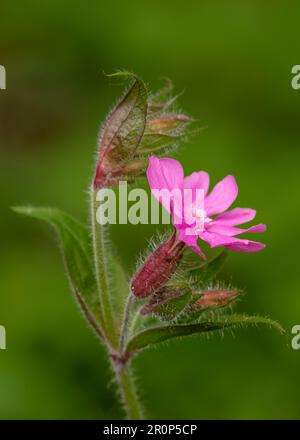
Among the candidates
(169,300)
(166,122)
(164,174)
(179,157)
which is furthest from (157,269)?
(179,157)

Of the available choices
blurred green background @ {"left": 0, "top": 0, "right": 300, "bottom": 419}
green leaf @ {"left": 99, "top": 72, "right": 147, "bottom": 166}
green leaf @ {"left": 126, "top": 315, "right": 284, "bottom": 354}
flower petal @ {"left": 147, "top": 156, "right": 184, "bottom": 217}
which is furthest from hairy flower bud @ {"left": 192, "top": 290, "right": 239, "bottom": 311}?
blurred green background @ {"left": 0, "top": 0, "right": 300, "bottom": 419}

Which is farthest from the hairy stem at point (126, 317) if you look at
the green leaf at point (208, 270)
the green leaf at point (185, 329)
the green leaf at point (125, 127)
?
the green leaf at point (125, 127)

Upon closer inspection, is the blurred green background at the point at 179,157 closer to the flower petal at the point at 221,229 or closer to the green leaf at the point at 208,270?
the green leaf at the point at 208,270

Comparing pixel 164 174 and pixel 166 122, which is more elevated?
pixel 166 122

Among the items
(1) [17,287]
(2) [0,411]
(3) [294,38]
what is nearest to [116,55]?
(3) [294,38]

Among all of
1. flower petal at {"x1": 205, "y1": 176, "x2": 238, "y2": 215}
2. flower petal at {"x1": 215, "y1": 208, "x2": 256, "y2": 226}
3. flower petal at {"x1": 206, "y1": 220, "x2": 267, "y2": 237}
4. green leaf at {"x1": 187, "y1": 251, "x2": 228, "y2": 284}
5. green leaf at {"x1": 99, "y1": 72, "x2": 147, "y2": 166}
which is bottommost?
green leaf at {"x1": 187, "y1": 251, "x2": 228, "y2": 284}

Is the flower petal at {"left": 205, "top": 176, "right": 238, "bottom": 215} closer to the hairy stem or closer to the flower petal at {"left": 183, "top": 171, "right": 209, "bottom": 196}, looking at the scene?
the flower petal at {"left": 183, "top": 171, "right": 209, "bottom": 196}

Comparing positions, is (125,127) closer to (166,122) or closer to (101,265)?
(166,122)
